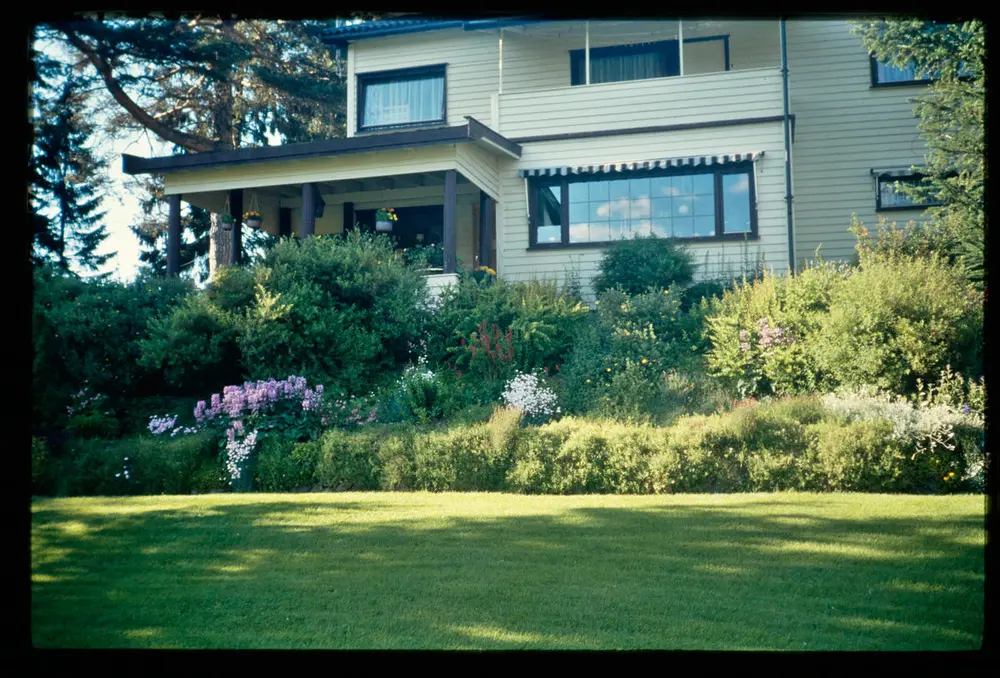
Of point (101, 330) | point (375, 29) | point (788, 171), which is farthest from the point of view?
point (375, 29)

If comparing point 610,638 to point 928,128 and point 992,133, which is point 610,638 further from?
point 928,128

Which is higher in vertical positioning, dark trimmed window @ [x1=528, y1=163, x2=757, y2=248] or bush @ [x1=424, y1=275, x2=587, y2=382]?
dark trimmed window @ [x1=528, y1=163, x2=757, y2=248]

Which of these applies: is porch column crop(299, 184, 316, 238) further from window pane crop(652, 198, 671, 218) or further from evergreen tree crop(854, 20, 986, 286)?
evergreen tree crop(854, 20, 986, 286)

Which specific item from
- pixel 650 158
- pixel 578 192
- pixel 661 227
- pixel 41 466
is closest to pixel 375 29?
pixel 578 192

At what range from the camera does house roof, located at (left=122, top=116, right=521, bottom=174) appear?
49.6ft

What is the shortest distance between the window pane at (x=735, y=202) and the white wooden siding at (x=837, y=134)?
147 centimetres

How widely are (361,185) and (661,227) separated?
7230 mm

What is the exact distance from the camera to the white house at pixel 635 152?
16.1 metres

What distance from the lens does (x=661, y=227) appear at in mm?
16734

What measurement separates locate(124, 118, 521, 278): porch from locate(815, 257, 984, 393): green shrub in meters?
7.25

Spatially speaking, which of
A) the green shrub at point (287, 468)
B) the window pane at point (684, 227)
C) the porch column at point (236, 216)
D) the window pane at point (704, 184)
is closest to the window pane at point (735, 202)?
the window pane at point (704, 184)

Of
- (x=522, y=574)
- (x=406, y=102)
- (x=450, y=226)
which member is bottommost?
(x=522, y=574)

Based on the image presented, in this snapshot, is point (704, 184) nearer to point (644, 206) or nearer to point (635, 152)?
point (644, 206)

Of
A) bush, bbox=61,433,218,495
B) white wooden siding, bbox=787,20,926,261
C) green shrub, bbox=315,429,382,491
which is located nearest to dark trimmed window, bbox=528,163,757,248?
white wooden siding, bbox=787,20,926,261
